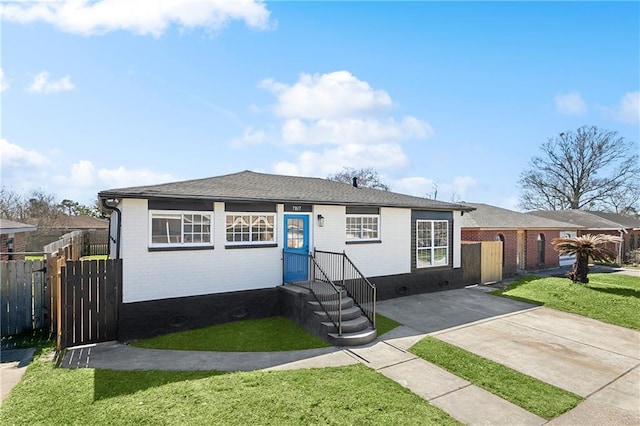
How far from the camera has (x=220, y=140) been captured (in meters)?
14.9

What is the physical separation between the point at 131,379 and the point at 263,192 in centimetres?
552

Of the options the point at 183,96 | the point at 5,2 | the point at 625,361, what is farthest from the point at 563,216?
the point at 5,2

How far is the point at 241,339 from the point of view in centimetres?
727

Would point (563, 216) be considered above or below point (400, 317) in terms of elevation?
above

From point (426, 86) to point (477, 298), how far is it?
8012mm

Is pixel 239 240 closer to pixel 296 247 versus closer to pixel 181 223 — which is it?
pixel 181 223

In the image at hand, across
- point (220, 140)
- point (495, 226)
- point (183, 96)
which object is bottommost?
point (495, 226)

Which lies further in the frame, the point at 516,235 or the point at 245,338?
the point at 516,235

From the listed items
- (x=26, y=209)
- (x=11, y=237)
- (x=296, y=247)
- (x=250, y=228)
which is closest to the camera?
(x=250, y=228)

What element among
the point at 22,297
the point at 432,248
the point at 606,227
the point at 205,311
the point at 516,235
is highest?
the point at 606,227

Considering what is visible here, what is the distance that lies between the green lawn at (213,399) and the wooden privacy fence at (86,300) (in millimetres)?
1222

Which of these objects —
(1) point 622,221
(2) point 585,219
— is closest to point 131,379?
(2) point 585,219

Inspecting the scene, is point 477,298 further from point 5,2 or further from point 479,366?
point 5,2

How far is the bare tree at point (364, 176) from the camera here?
4384 cm
